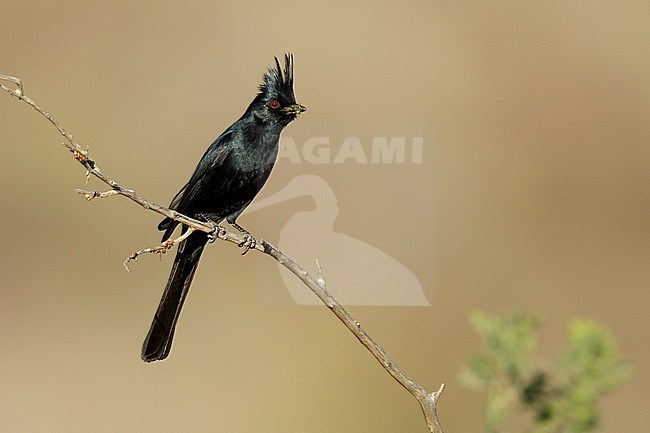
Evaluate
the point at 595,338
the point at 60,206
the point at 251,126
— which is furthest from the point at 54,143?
the point at 595,338

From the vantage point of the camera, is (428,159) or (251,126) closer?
(251,126)

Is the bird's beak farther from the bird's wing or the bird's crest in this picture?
the bird's wing

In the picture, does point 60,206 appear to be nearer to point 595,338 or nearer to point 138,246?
point 138,246

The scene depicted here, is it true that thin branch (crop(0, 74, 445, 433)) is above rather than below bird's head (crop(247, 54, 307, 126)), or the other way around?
below

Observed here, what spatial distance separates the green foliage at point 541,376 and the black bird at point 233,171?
2.34 m

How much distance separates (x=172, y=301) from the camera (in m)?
3.84

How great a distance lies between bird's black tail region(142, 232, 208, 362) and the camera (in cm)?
360

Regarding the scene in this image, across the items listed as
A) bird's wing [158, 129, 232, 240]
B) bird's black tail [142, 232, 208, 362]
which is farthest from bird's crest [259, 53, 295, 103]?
bird's black tail [142, 232, 208, 362]

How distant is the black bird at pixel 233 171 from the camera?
3922mm

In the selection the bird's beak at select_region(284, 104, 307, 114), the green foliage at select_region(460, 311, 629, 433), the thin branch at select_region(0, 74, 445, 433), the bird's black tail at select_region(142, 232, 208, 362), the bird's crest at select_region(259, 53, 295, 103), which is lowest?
the green foliage at select_region(460, 311, 629, 433)

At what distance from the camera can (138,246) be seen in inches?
329

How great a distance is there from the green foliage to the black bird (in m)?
2.34

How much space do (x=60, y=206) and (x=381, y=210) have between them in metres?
3.30

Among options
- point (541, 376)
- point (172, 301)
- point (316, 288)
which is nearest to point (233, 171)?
point (172, 301)
